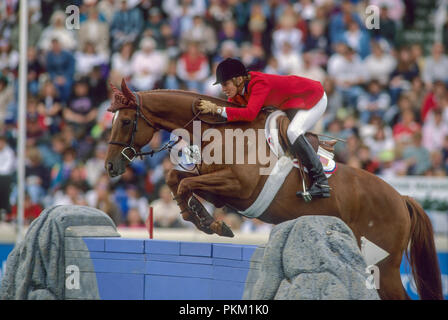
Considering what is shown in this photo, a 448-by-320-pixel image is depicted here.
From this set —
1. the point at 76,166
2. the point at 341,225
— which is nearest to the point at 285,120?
the point at 341,225

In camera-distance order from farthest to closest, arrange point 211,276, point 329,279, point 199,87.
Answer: point 199,87, point 211,276, point 329,279

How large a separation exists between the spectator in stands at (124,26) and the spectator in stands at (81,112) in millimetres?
939

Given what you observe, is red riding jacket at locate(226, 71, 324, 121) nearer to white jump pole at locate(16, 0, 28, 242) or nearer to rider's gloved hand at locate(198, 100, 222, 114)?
rider's gloved hand at locate(198, 100, 222, 114)

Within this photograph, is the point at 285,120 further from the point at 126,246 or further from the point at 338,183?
the point at 126,246

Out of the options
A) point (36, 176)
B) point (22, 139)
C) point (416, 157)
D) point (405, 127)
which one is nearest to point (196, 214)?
point (22, 139)

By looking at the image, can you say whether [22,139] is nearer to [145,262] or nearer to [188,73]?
[145,262]

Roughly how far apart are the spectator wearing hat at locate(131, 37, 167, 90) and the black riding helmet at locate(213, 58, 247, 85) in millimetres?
5247

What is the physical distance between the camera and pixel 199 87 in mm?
10188

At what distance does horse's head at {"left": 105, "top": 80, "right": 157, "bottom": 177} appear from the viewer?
5.10 m

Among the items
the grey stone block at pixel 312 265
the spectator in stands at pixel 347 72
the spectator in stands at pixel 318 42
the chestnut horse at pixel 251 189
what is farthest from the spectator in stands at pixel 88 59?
the grey stone block at pixel 312 265

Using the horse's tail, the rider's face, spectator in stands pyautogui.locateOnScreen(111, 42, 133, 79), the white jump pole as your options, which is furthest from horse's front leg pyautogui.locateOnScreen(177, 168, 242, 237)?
spectator in stands pyautogui.locateOnScreen(111, 42, 133, 79)

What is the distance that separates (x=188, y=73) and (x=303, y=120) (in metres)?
5.36

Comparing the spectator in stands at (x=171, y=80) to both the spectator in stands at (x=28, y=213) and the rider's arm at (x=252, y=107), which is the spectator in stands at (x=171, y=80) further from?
the rider's arm at (x=252, y=107)

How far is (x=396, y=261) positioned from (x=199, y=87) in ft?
17.5
